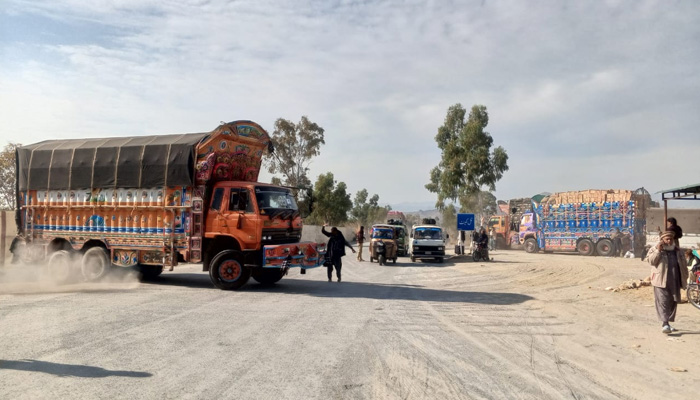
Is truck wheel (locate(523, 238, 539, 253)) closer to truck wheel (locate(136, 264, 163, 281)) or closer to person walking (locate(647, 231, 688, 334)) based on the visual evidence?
truck wheel (locate(136, 264, 163, 281))

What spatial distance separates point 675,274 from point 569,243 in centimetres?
2421

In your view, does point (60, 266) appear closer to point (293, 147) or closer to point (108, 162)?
point (108, 162)

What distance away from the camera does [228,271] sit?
1278 centimetres

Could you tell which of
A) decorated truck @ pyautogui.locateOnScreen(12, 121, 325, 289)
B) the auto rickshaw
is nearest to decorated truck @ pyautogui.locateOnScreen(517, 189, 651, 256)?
the auto rickshaw

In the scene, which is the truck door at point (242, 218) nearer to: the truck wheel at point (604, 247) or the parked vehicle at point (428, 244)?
the parked vehicle at point (428, 244)

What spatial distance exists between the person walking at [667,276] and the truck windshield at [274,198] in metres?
8.66

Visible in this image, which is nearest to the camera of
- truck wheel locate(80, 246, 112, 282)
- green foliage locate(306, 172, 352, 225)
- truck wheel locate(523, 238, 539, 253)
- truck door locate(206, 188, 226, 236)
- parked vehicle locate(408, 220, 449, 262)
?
truck door locate(206, 188, 226, 236)

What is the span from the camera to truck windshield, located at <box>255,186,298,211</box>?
12664mm

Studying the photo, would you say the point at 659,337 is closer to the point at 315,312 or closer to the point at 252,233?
the point at 315,312

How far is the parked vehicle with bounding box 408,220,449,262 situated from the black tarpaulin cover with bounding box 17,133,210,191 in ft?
49.4

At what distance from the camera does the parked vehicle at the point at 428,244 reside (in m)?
25.2

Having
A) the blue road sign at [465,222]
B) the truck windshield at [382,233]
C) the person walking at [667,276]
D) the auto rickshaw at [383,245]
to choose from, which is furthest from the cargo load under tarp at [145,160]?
the blue road sign at [465,222]

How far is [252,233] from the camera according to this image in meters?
12.4

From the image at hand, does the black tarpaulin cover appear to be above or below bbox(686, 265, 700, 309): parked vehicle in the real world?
above
